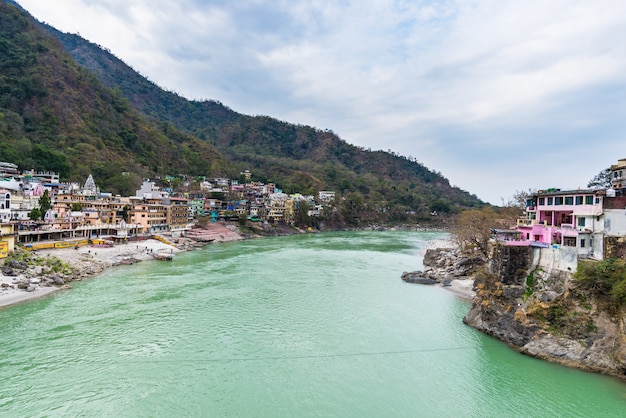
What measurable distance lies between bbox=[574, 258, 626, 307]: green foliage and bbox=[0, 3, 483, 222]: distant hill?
4617 cm

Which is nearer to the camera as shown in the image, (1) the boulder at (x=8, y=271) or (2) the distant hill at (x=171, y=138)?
(1) the boulder at (x=8, y=271)

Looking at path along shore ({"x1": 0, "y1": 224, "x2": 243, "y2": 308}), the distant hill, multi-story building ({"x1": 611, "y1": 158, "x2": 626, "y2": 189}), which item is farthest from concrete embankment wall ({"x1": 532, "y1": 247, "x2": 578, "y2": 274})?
the distant hill

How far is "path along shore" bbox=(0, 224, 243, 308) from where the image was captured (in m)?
14.6

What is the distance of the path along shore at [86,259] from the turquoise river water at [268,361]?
0.99 m

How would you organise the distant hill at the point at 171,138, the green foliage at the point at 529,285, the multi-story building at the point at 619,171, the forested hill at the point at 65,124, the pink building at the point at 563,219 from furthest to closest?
the distant hill at the point at 171,138, the forested hill at the point at 65,124, the multi-story building at the point at 619,171, the green foliage at the point at 529,285, the pink building at the point at 563,219

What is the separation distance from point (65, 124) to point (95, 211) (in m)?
27.3

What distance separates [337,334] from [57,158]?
4072 centimetres

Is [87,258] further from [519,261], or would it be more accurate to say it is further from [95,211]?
[519,261]

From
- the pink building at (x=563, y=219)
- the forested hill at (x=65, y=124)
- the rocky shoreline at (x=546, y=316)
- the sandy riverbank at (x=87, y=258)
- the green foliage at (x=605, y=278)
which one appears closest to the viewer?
the green foliage at (x=605, y=278)

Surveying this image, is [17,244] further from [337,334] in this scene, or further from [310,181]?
[310,181]


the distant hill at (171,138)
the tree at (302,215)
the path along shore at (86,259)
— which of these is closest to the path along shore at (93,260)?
the path along shore at (86,259)

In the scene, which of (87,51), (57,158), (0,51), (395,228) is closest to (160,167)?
(57,158)

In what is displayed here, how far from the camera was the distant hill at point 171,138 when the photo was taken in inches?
1881

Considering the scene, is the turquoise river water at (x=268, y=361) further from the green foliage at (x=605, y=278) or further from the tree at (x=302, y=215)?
the tree at (x=302, y=215)
